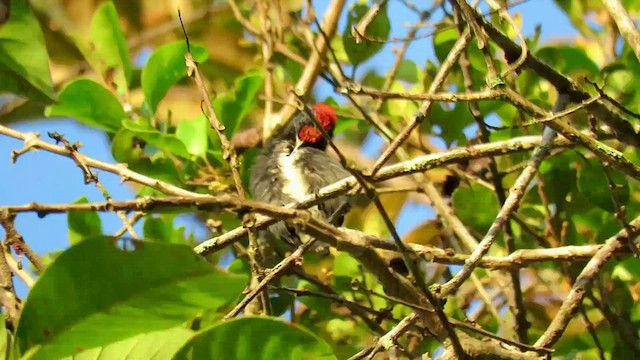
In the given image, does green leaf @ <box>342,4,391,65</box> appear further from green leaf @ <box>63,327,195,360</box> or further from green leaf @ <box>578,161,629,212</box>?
green leaf @ <box>63,327,195,360</box>

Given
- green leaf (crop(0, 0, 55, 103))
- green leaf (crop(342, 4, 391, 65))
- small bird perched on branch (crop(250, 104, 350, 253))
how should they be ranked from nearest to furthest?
green leaf (crop(0, 0, 55, 103)) < green leaf (crop(342, 4, 391, 65)) < small bird perched on branch (crop(250, 104, 350, 253))

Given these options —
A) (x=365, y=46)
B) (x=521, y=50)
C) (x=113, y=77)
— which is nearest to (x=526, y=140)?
(x=521, y=50)

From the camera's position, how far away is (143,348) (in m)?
0.86

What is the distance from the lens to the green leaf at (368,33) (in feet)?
6.94

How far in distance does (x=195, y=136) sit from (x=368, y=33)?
0.43 m

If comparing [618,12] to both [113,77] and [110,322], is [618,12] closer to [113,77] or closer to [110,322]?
[110,322]

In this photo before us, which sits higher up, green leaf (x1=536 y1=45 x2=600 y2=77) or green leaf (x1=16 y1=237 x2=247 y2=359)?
green leaf (x1=536 y1=45 x2=600 y2=77)

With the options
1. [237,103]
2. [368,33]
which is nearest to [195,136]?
[237,103]

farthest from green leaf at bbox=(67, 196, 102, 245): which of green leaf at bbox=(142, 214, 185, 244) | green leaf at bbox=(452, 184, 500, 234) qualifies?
green leaf at bbox=(452, 184, 500, 234)

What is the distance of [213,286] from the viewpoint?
0.83 meters

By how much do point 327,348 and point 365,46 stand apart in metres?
1.35

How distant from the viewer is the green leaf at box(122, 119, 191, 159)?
5.75 feet

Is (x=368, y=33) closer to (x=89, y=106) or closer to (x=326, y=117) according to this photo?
(x=326, y=117)

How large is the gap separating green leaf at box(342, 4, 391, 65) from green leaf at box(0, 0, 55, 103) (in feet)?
3.16
